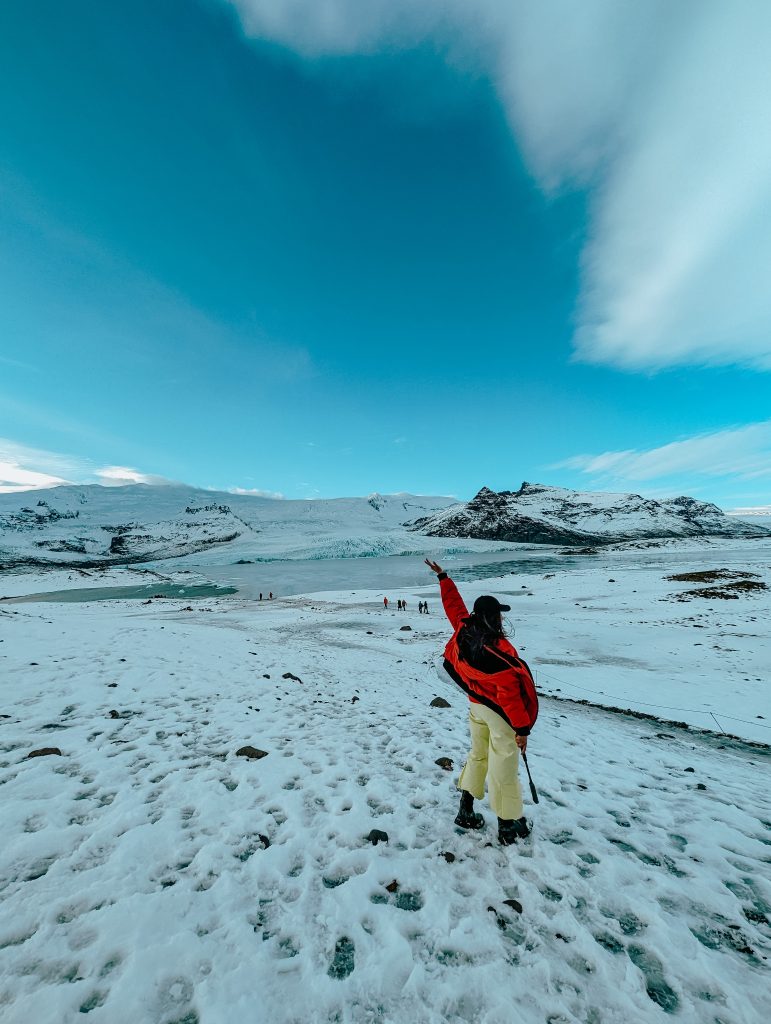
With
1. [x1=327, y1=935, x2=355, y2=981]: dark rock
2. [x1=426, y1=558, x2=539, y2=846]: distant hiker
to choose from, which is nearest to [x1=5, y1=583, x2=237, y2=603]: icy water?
[x1=426, y1=558, x2=539, y2=846]: distant hiker

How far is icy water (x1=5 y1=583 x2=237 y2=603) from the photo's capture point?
4180 centimetres

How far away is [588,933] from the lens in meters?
3.17

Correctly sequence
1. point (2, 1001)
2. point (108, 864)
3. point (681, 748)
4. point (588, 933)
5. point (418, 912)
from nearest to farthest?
point (2, 1001), point (588, 933), point (418, 912), point (108, 864), point (681, 748)

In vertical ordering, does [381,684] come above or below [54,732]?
below

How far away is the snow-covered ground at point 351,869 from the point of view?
270cm

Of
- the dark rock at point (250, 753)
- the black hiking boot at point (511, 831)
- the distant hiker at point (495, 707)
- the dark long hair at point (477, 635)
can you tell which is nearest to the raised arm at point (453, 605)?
the distant hiker at point (495, 707)

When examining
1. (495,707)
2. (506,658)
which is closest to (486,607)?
(506,658)

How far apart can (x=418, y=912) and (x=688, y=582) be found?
124 feet

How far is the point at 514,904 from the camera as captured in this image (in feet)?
11.3

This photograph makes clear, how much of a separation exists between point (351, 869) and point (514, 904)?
1525mm

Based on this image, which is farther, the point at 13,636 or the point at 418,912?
the point at 13,636

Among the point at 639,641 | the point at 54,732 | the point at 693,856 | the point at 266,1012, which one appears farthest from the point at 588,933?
the point at 639,641

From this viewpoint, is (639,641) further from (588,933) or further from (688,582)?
(688,582)

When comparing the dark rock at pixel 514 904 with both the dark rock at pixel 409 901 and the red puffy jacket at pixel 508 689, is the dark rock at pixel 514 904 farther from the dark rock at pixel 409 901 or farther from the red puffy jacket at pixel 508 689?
the red puffy jacket at pixel 508 689
